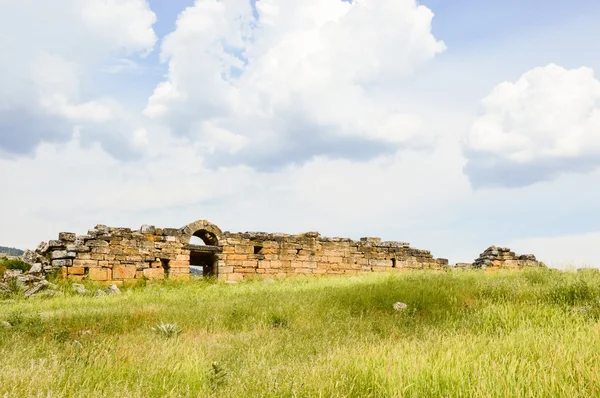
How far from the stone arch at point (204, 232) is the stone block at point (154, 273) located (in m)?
1.43

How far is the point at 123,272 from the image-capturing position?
1675cm

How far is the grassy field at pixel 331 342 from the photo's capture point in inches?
176

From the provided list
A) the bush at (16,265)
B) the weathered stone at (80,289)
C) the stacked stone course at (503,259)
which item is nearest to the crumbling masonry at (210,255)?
the bush at (16,265)

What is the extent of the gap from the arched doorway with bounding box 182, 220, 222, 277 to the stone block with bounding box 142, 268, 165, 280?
130 centimetres

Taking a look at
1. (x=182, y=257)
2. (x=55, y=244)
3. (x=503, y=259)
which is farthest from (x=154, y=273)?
(x=503, y=259)

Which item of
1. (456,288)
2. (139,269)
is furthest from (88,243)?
(456,288)

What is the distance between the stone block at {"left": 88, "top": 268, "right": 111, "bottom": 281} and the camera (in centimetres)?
1609

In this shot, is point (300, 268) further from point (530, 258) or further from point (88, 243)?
point (530, 258)

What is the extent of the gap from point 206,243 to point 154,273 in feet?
9.42

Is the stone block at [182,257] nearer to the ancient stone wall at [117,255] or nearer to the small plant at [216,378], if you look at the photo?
the ancient stone wall at [117,255]

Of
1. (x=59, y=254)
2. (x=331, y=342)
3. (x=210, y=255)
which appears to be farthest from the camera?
(x=210, y=255)

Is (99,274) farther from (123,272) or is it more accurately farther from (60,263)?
(60,263)

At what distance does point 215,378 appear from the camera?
489cm

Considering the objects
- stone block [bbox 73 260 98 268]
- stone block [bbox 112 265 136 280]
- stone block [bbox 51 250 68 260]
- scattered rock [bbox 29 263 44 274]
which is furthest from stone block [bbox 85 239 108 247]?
scattered rock [bbox 29 263 44 274]
